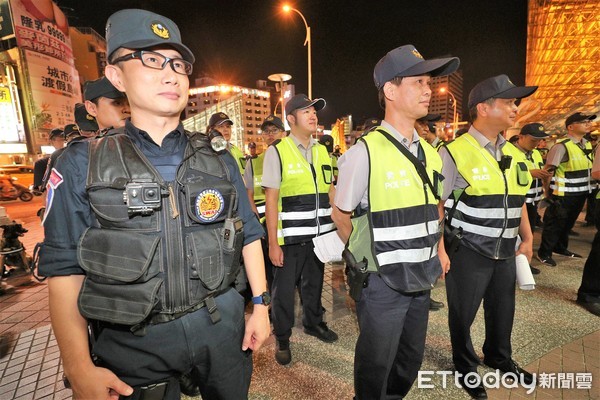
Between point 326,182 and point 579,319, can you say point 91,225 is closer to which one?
point 326,182

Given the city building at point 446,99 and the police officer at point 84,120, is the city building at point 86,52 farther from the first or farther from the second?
the city building at point 446,99

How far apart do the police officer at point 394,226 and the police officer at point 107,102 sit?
1.98 m

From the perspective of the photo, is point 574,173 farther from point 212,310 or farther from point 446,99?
point 446,99

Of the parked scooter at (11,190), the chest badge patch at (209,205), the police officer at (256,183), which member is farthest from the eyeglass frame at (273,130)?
the parked scooter at (11,190)

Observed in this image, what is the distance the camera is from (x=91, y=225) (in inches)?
52.7

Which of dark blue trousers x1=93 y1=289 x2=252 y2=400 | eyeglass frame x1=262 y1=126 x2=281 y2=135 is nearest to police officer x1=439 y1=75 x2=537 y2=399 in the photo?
dark blue trousers x1=93 y1=289 x2=252 y2=400

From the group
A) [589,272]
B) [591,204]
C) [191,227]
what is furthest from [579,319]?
[591,204]

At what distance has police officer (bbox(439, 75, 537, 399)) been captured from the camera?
2.67 metres

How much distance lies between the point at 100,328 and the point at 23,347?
11.5ft

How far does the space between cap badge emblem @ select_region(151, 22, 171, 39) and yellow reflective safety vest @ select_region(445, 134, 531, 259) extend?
8.01 feet

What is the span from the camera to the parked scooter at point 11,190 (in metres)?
17.8

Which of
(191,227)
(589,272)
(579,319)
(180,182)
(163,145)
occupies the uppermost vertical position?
(163,145)

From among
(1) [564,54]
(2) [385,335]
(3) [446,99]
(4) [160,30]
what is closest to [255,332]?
(2) [385,335]

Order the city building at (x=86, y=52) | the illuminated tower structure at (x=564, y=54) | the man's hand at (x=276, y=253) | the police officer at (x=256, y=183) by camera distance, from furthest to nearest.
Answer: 1. the city building at (x=86, y=52)
2. the illuminated tower structure at (x=564, y=54)
3. the police officer at (x=256, y=183)
4. the man's hand at (x=276, y=253)
